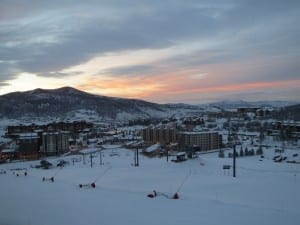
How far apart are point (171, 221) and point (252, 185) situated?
3967mm

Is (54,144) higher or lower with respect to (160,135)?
lower

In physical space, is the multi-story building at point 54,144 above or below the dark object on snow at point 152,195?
below

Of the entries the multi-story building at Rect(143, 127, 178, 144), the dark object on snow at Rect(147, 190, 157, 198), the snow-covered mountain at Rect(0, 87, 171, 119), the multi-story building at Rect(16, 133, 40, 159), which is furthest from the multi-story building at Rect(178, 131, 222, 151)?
the snow-covered mountain at Rect(0, 87, 171, 119)

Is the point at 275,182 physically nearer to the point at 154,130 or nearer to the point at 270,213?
the point at 270,213

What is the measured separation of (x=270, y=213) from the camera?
6.05 metres

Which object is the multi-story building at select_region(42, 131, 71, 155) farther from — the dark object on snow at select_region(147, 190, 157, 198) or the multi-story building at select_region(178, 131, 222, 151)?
the dark object on snow at select_region(147, 190, 157, 198)

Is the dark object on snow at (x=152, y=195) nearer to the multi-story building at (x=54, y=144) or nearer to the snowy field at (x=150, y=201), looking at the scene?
the snowy field at (x=150, y=201)

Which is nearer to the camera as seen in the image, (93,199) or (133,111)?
(93,199)

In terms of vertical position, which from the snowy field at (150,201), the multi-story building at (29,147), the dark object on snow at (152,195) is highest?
the dark object on snow at (152,195)

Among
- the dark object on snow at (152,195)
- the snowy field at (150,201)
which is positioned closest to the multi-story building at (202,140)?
the snowy field at (150,201)

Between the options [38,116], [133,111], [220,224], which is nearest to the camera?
[220,224]

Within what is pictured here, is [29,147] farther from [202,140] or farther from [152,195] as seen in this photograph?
[152,195]

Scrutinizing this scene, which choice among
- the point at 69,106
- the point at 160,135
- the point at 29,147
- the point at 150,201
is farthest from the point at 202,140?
the point at 69,106

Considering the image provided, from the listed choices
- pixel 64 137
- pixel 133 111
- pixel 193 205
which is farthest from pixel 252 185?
pixel 133 111
